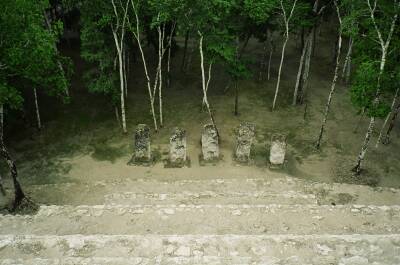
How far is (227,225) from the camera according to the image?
45.2ft

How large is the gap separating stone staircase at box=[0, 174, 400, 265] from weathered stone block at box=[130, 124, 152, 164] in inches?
91.5

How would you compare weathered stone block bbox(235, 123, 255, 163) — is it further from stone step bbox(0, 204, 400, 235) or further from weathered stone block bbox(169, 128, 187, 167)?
stone step bbox(0, 204, 400, 235)

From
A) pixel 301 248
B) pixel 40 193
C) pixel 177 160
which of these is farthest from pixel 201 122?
pixel 301 248

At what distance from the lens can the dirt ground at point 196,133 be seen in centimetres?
1952

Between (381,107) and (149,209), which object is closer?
(149,209)

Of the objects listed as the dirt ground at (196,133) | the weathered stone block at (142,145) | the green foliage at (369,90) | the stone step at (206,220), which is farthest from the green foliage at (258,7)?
the stone step at (206,220)

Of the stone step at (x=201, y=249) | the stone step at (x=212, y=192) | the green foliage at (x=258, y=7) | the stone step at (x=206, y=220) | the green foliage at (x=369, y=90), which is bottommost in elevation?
the stone step at (x=212, y=192)

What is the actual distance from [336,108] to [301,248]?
593 inches

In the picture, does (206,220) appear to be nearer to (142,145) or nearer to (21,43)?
(142,145)

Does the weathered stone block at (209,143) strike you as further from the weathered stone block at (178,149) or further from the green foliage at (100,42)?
the green foliage at (100,42)

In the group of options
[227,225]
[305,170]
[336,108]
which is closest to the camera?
[227,225]

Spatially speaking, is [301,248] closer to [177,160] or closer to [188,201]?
[188,201]

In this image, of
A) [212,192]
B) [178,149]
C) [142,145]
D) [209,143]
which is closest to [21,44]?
[142,145]

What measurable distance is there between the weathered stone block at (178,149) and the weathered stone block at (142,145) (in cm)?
110
